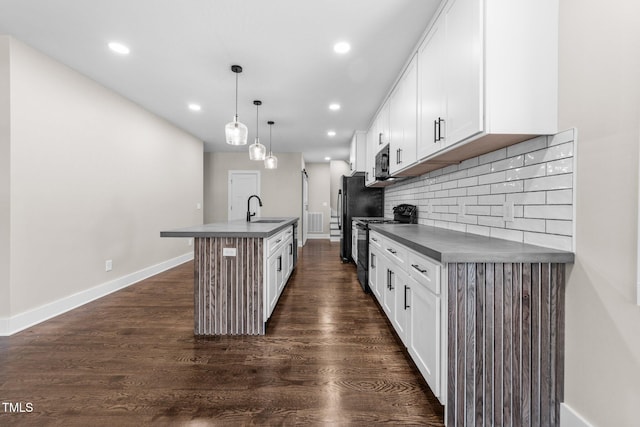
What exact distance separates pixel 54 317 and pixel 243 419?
2.55 metres

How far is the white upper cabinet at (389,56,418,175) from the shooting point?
247 centimetres

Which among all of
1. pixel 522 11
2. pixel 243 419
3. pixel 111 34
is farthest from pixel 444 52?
pixel 111 34

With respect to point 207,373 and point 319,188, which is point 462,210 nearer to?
point 207,373

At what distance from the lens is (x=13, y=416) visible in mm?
1445

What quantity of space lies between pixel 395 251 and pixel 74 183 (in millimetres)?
3413

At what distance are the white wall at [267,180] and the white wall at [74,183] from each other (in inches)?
107

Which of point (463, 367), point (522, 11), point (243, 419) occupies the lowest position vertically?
point (243, 419)

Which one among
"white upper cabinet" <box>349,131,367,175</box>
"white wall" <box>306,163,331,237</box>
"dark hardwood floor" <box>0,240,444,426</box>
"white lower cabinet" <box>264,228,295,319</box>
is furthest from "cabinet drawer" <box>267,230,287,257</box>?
"white wall" <box>306,163,331,237</box>

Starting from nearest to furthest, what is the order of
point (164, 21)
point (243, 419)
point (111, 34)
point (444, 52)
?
point (243, 419) < point (444, 52) < point (164, 21) < point (111, 34)

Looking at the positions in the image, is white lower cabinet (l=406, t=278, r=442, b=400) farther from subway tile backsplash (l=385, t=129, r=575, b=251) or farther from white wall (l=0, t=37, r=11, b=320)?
white wall (l=0, t=37, r=11, b=320)

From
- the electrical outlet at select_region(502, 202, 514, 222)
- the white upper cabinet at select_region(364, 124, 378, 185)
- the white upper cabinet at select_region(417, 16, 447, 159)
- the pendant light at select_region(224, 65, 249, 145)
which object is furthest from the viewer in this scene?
the white upper cabinet at select_region(364, 124, 378, 185)

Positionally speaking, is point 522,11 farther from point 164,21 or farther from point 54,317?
point 54,317

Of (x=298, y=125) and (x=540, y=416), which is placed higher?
(x=298, y=125)

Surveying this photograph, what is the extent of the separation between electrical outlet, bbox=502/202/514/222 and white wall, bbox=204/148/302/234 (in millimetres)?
5776
